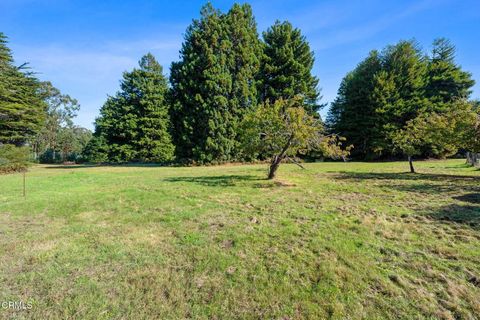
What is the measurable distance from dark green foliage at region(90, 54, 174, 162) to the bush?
10021 millimetres

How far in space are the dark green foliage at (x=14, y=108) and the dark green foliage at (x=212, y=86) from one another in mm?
12596

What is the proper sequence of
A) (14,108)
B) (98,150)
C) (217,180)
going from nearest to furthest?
(217,180), (14,108), (98,150)

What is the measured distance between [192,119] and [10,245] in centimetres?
1951

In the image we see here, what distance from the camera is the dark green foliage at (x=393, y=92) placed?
89.7ft

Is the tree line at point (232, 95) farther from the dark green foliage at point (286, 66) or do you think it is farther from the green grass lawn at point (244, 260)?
the green grass lawn at point (244, 260)

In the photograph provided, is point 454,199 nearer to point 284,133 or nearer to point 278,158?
point 284,133

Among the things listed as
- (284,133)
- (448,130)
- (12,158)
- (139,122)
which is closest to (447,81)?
(448,130)

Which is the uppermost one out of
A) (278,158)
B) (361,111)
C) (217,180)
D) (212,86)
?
(212,86)

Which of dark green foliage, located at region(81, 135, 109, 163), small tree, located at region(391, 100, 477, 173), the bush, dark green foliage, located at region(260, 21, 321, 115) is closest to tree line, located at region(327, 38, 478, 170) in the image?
dark green foliage, located at region(260, 21, 321, 115)

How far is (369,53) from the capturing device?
30656mm

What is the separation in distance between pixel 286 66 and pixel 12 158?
2624 cm

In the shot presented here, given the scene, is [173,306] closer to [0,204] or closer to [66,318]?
[66,318]

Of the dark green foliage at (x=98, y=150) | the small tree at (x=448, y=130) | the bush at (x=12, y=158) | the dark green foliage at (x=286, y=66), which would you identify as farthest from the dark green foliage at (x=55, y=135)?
the small tree at (x=448, y=130)

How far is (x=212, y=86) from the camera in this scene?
22109 mm
